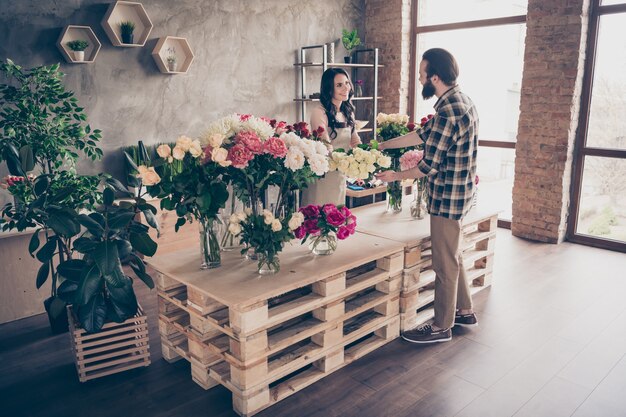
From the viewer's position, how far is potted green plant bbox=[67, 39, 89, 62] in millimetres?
4168

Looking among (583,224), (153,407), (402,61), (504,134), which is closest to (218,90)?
(402,61)

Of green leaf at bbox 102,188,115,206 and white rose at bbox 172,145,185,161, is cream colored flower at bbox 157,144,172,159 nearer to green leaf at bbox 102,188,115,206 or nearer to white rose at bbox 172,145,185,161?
white rose at bbox 172,145,185,161

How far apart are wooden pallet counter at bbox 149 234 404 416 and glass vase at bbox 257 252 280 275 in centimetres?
3

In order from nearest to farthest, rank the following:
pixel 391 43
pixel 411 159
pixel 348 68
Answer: pixel 411 159 → pixel 391 43 → pixel 348 68

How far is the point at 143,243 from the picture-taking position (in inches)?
105

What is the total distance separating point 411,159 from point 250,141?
1.39 metres

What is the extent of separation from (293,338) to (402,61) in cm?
476

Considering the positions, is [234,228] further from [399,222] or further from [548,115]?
[548,115]

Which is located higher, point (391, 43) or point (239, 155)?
point (391, 43)

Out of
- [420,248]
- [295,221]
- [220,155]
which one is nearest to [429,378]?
[420,248]

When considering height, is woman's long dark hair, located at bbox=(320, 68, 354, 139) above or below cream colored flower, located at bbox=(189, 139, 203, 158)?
above

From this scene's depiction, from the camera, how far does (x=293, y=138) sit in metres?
2.44

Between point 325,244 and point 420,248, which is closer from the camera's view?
point 325,244

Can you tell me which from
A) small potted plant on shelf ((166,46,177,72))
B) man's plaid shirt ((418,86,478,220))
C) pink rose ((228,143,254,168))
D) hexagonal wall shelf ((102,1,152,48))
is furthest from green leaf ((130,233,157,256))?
small potted plant on shelf ((166,46,177,72))
